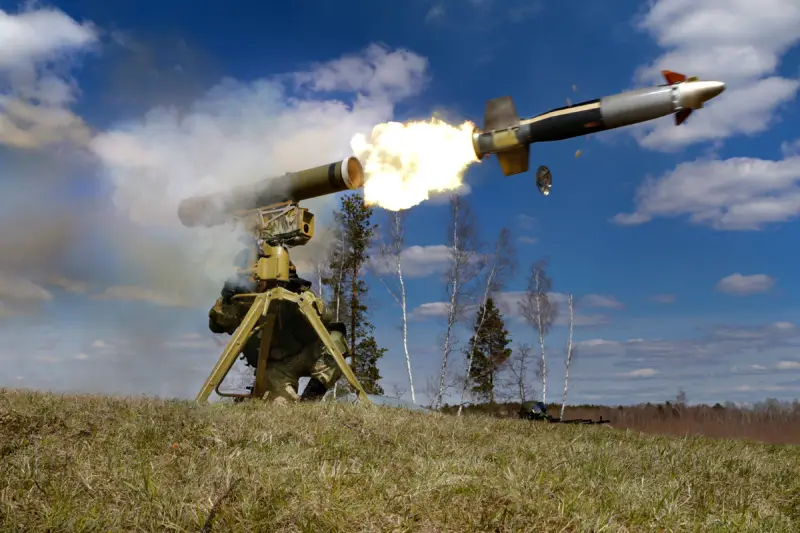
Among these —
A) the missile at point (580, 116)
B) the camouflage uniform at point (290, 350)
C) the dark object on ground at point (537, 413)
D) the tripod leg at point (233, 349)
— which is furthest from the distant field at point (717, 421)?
the missile at point (580, 116)

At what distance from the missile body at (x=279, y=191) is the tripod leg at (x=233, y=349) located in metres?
2.26

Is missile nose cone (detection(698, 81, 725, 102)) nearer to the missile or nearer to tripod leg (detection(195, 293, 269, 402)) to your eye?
the missile

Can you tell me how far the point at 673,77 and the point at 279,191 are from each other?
802 centimetres

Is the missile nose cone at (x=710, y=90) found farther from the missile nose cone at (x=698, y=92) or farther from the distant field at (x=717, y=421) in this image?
the distant field at (x=717, y=421)

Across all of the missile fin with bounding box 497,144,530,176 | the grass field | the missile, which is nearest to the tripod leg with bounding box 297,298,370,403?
the grass field

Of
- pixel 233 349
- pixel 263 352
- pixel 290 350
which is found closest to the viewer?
pixel 233 349

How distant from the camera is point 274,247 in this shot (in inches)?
531

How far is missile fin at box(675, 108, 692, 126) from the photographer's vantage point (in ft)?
29.5

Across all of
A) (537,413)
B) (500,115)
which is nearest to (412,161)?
(500,115)

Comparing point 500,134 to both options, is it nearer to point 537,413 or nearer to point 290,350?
point 290,350

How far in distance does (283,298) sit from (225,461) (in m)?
7.34

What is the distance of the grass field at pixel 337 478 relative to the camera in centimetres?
448

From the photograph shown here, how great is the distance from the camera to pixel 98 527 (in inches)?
174

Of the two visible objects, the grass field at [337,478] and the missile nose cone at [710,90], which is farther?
the missile nose cone at [710,90]
